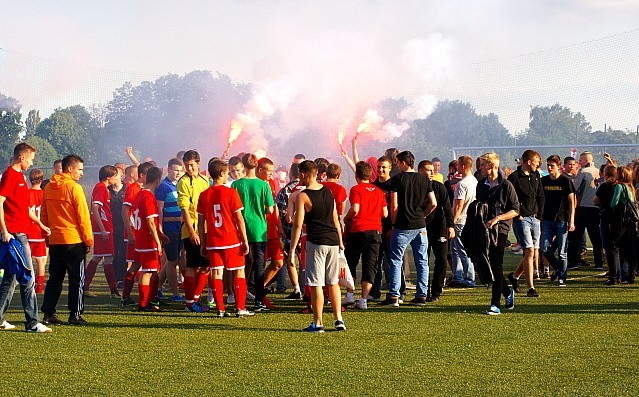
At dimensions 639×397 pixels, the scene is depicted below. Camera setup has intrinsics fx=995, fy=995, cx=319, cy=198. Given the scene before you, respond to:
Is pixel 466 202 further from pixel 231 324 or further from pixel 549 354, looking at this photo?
pixel 549 354

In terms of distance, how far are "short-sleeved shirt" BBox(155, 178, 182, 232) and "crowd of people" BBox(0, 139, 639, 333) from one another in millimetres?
18

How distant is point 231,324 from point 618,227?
680cm

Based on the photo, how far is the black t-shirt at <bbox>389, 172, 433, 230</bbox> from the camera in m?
12.2

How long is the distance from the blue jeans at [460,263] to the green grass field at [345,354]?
8.78 ft

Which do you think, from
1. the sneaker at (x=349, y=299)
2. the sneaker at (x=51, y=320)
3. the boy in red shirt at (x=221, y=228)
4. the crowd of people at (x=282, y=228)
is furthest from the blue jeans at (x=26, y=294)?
the sneaker at (x=349, y=299)

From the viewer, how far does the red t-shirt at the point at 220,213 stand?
11.1 meters

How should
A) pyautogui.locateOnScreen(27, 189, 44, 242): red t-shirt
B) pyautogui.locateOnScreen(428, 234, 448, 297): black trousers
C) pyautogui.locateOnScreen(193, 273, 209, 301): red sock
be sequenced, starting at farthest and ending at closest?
pyautogui.locateOnScreen(27, 189, 44, 242): red t-shirt, pyautogui.locateOnScreen(428, 234, 448, 297): black trousers, pyautogui.locateOnScreen(193, 273, 209, 301): red sock

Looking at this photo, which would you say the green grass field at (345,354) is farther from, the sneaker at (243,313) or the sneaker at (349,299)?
the sneaker at (349,299)

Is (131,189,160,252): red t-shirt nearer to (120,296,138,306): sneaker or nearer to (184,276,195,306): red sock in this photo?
(184,276,195,306): red sock

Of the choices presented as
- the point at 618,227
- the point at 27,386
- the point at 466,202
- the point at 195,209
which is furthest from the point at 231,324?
the point at 618,227

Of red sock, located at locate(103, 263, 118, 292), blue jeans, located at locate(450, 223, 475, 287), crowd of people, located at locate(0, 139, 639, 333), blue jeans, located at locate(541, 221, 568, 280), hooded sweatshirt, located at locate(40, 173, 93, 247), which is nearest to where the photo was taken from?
crowd of people, located at locate(0, 139, 639, 333)

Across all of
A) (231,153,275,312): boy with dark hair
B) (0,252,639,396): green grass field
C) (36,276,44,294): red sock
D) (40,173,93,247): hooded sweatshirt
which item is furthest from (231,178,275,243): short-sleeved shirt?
(36,276,44,294): red sock

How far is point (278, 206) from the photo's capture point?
13.2 m

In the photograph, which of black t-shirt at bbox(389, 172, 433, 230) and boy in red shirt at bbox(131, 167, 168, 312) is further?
black t-shirt at bbox(389, 172, 433, 230)
